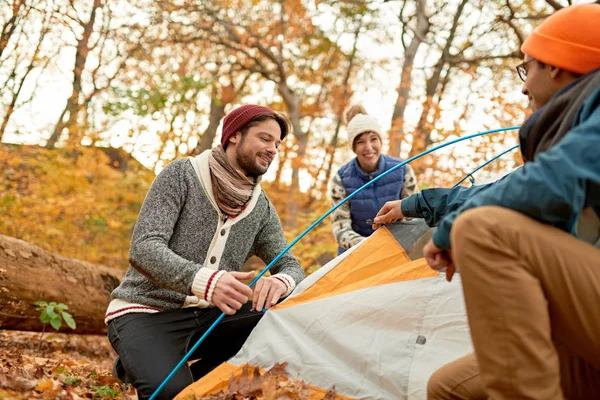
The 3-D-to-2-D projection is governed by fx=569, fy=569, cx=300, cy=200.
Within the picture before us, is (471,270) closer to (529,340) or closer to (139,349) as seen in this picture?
(529,340)

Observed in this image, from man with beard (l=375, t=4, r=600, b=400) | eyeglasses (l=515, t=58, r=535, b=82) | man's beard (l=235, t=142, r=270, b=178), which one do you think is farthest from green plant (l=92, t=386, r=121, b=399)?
eyeglasses (l=515, t=58, r=535, b=82)

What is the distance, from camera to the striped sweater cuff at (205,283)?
2.36 metres

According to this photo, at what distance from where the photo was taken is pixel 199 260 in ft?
9.39

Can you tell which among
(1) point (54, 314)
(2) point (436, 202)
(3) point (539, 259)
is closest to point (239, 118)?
(2) point (436, 202)

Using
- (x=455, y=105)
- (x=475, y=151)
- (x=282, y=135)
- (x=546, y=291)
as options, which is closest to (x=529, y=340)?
(x=546, y=291)

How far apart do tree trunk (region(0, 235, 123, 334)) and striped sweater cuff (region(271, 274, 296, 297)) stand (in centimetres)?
212

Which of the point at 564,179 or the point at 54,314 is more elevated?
the point at 564,179

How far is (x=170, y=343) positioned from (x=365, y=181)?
7.10 feet

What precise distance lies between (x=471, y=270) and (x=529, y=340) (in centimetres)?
22

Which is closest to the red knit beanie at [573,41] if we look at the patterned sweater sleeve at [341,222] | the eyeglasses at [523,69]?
the eyeglasses at [523,69]

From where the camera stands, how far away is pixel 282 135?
3227mm

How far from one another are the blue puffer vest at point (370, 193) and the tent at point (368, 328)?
130 centimetres

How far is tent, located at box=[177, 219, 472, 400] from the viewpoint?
241 cm

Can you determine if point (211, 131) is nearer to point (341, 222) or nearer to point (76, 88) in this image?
point (76, 88)
